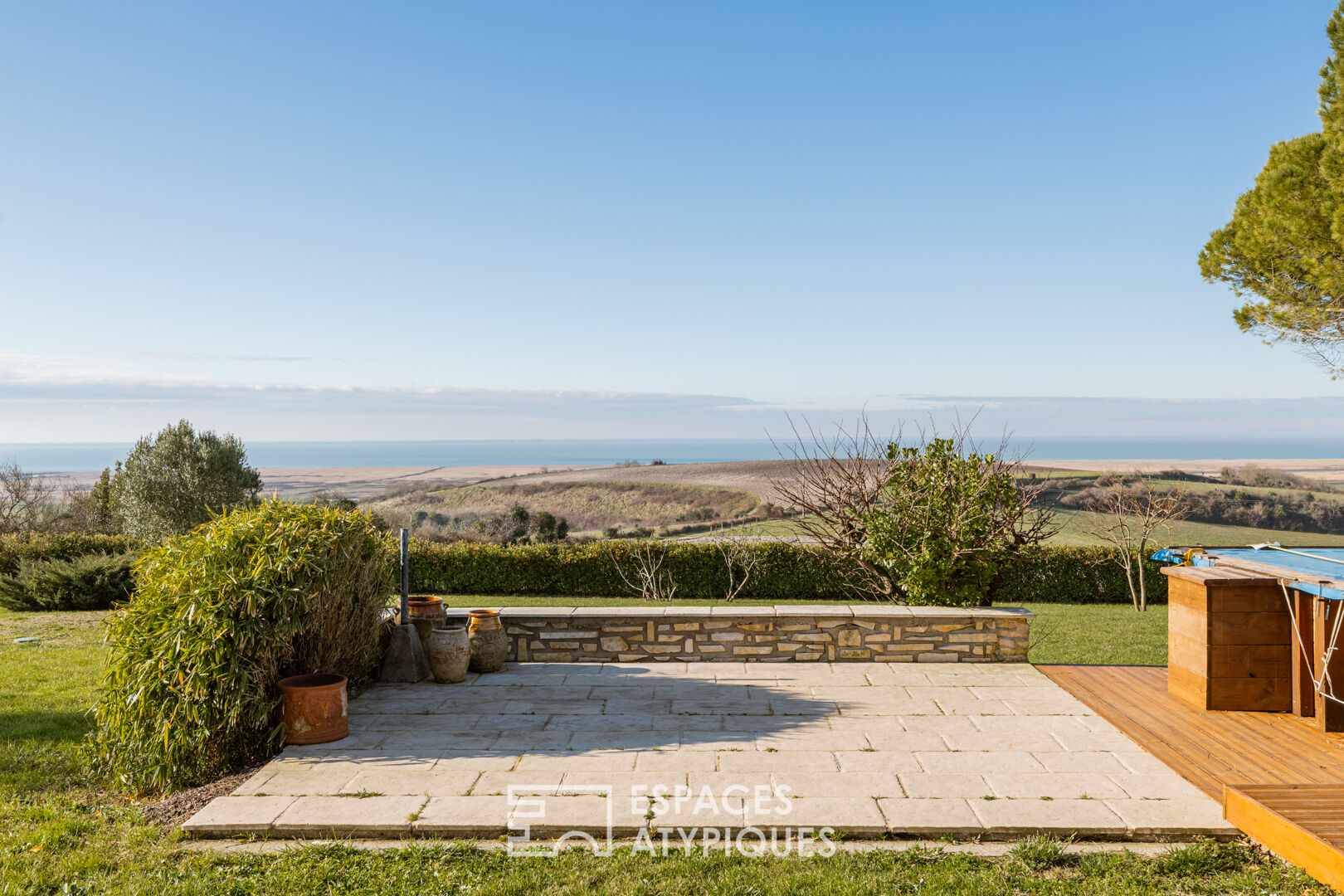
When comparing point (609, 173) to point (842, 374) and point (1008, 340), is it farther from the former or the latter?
point (842, 374)

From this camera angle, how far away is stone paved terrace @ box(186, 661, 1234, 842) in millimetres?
3389

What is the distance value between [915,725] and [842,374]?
1986 centimetres

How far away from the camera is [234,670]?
4.16 metres

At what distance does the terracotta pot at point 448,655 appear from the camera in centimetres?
582

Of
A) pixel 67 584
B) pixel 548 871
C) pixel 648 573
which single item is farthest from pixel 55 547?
pixel 548 871

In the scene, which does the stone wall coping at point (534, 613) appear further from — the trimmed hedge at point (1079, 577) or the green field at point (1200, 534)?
the green field at point (1200, 534)

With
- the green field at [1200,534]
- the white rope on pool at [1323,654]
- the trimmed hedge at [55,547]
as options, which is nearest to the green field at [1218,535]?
the green field at [1200,534]

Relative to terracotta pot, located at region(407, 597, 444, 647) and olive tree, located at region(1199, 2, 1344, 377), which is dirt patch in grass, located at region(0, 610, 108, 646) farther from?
olive tree, located at region(1199, 2, 1344, 377)

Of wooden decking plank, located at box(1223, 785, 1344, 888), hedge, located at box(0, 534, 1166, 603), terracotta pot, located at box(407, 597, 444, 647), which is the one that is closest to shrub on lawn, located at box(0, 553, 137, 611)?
hedge, located at box(0, 534, 1166, 603)

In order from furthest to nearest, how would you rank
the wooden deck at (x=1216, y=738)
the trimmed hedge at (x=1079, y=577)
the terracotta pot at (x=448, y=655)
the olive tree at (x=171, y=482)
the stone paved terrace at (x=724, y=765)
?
the olive tree at (x=171, y=482)
the trimmed hedge at (x=1079, y=577)
the terracotta pot at (x=448, y=655)
the wooden deck at (x=1216, y=738)
the stone paved terrace at (x=724, y=765)

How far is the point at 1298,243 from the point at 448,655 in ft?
30.9

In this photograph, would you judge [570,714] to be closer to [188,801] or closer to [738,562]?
[188,801]

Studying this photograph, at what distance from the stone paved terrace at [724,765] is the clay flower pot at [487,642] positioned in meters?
0.27

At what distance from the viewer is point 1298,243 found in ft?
26.0
